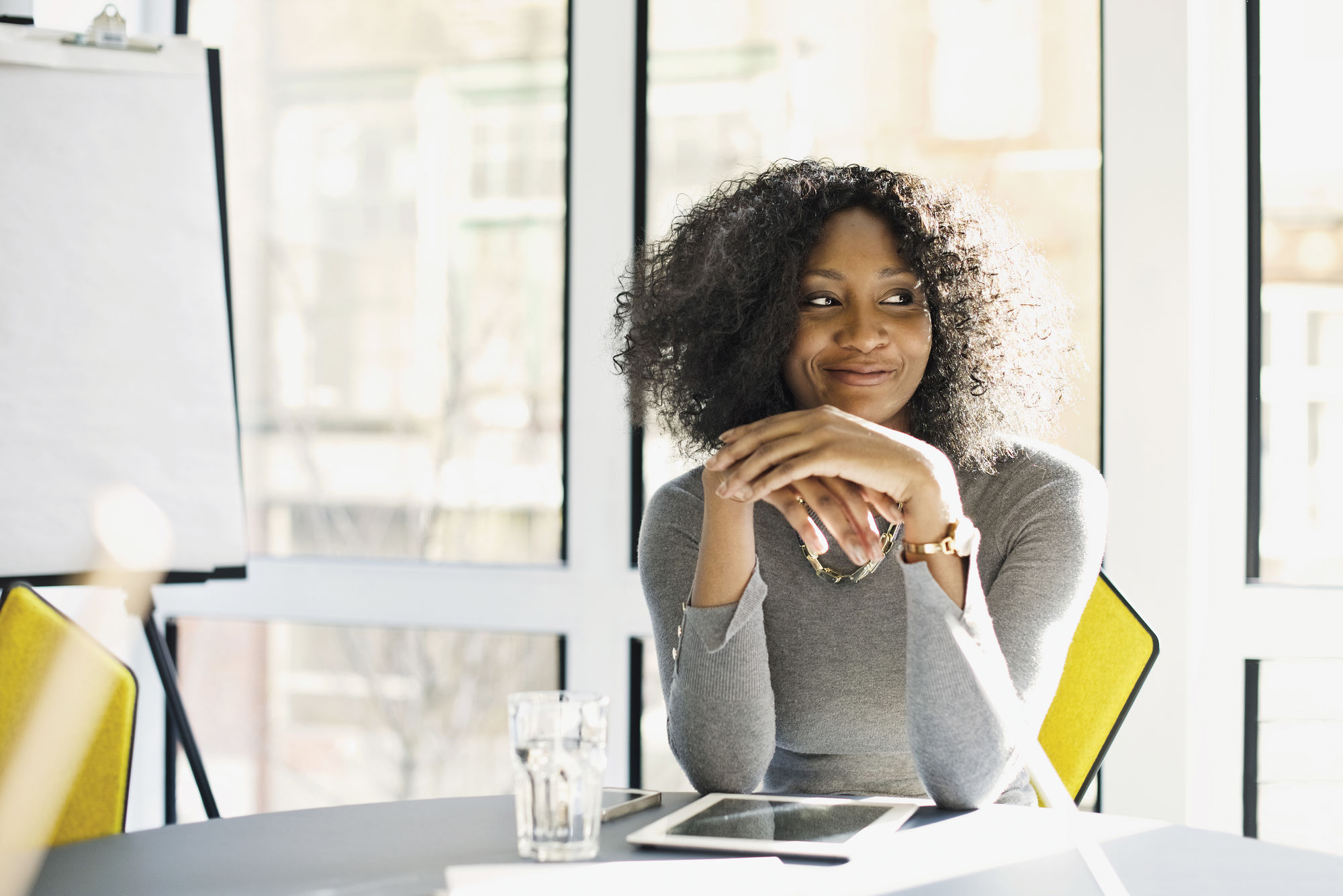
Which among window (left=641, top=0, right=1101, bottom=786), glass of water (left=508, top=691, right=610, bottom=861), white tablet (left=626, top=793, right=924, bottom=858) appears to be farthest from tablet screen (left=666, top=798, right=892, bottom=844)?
window (left=641, top=0, right=1101, bottom=786)

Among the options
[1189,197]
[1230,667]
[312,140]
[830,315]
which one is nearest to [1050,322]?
[830,315]

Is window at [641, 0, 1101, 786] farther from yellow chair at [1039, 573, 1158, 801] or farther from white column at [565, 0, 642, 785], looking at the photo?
yellow chair at [1039, 573, 1158, 801]

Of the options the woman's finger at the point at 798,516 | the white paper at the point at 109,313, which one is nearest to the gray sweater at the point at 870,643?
the woman's finger at the point at 798,516

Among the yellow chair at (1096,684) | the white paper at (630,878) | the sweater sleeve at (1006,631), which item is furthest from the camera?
the yellow chair at (1096,684)

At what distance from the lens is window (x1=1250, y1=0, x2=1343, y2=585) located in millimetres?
2088

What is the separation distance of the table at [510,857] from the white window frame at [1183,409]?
1.15 metres

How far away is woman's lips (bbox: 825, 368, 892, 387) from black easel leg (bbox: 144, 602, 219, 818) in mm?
1129

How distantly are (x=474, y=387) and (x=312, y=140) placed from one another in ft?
2.20

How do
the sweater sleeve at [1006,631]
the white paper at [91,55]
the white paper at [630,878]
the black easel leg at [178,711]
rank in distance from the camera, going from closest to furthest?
the white paper at [630,878] → the sweater sleeve at [1006,631] → the black easel leg at [178,711] → the white paper at [91,55]

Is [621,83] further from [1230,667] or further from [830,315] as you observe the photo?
[1230,667]

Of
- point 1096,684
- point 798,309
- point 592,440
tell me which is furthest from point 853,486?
point 592,440

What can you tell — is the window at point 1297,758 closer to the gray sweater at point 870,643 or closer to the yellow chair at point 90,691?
the gray sweater at point 870,643

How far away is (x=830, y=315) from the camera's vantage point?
1587mm

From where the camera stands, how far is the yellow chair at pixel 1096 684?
4.96 ft
